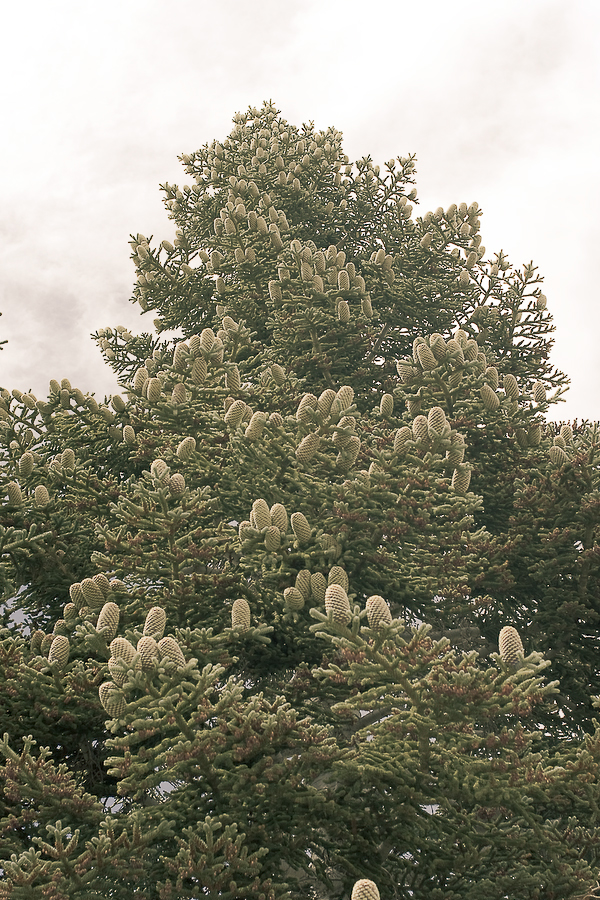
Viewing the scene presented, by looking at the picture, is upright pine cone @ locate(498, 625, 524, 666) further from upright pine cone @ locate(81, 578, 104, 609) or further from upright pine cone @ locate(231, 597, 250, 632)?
upright pine cone @ locate(81, 578, 104, 609)

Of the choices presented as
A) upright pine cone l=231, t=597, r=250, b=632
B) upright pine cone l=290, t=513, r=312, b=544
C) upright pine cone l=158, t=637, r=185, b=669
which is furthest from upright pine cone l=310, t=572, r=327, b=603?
upright pine cone l=158, t=637, r=185, b=669

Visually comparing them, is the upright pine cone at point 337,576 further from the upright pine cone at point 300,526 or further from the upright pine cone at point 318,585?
the upright pine cone at point 300,526

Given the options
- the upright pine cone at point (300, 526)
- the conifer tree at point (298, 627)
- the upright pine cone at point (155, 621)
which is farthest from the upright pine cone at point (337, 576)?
the upright pine cone at point (155, 621)

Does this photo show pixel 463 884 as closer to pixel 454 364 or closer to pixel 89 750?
pixel 89 750

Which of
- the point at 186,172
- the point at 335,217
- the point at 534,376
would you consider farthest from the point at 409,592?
the point at 186,172

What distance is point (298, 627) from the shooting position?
6.91 metres

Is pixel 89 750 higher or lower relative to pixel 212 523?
lower

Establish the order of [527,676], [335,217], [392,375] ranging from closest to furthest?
[527,676] < [392,375] < [335,217]

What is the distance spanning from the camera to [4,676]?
5758 mm

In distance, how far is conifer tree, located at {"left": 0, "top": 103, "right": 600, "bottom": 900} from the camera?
4.94m

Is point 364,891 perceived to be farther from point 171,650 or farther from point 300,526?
point 300,526

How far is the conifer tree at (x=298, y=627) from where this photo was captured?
494cm

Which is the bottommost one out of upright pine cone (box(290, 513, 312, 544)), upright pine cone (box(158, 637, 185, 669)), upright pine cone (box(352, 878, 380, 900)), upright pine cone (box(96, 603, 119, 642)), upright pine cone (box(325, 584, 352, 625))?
upright pine cone (box(352, 878, 380, 900))

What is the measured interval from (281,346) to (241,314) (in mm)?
1425
